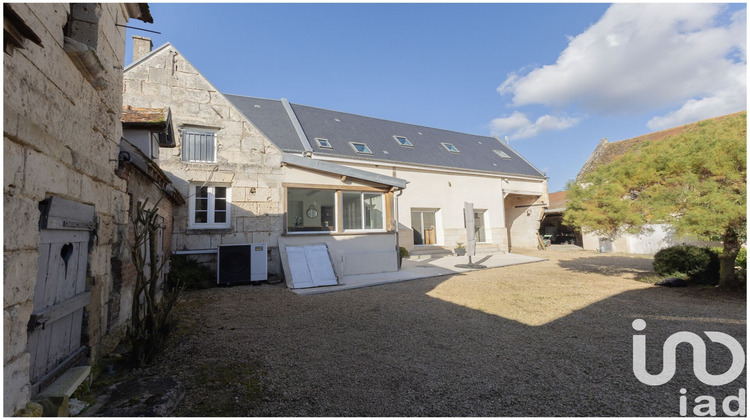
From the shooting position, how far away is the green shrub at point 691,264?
7.75 m

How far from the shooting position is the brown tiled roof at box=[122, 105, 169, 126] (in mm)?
5172

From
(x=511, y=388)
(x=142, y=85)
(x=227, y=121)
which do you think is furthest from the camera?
(x=227, y=121)

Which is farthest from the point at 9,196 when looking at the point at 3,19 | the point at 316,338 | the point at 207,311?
the point at 207,311

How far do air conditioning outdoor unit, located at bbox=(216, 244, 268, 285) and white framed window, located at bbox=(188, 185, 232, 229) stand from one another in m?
0.88

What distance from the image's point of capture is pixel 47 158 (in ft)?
7.92

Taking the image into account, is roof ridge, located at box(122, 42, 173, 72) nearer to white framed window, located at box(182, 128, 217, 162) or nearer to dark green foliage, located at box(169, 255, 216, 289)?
white framed window, located at box(182, 128, 217, 162)

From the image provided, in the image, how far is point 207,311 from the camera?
19.7 ft

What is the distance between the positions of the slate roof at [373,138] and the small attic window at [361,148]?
20cm

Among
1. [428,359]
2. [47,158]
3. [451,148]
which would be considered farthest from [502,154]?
[47,158]

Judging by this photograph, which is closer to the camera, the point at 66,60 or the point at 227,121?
the point at 66,60

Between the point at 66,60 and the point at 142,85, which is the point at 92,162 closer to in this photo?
the point at 66,60

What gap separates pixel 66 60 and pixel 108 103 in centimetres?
102

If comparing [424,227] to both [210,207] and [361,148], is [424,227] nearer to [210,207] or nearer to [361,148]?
[361,148]

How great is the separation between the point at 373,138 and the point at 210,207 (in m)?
10.6
